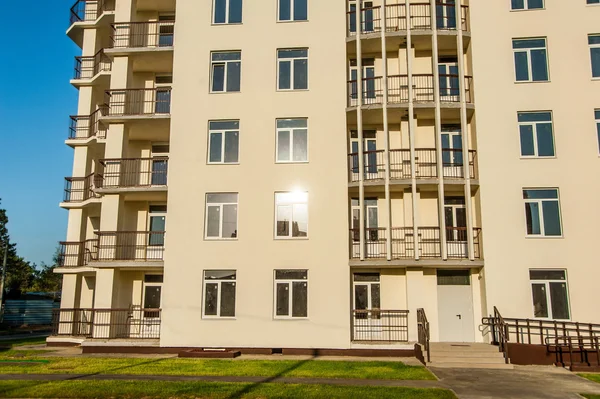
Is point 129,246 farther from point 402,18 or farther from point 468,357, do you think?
point 402,18

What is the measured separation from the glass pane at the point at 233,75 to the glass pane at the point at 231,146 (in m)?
1.94

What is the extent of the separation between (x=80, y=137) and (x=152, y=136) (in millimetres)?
5661

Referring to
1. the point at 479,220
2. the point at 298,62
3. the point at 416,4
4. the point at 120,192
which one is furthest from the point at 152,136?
the point at 479,220

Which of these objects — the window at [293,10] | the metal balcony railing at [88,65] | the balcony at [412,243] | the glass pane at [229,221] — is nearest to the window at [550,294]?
the balcony at [412,243]

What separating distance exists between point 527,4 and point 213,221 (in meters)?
15.4

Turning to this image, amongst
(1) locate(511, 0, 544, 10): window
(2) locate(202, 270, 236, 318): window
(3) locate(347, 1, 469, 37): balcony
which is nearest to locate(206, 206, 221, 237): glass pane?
(2) locate(202, 270, 236, 318): window

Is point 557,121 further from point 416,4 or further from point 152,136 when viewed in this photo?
point 152,136

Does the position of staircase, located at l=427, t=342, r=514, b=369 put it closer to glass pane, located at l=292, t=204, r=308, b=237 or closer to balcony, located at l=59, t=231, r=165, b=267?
glass pane, located at l=292, t=204, r=308, b=237

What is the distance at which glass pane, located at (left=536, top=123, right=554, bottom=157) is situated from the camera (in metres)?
19.8

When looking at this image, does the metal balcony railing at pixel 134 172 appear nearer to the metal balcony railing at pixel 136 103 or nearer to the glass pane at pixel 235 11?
the metal balcony railing at pixel 136 103

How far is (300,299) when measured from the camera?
19672mm

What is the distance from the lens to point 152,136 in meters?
23.4

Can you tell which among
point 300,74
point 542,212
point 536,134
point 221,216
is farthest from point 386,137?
point 221,216

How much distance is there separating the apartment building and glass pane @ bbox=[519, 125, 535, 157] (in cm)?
5
